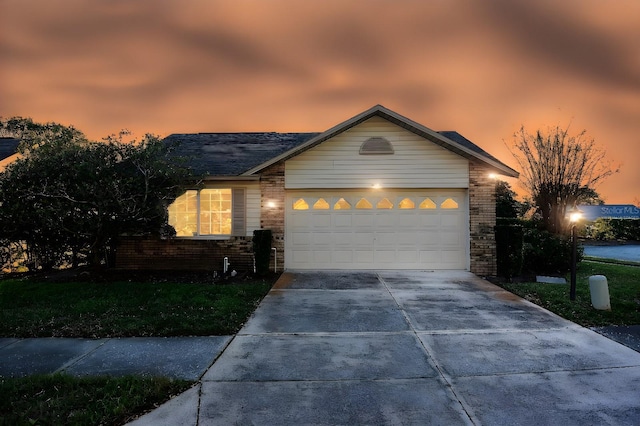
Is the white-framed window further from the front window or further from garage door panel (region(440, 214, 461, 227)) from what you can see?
garage door panel (region(440, 214, 461, 227))

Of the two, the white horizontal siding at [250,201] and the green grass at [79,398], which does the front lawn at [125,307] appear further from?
the white horizontal siding at [250,201]

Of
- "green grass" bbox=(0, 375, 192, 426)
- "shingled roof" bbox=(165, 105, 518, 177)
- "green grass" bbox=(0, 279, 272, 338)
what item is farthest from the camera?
"shingled roof" bbox=(165, 105, 518, 177)

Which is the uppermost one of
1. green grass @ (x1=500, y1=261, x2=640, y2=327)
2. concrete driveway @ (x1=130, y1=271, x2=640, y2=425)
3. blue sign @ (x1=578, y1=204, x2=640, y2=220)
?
blue sign @ (x1=578, y1=204, x2=640, y2=220)

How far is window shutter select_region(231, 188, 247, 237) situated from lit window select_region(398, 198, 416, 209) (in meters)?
4.85

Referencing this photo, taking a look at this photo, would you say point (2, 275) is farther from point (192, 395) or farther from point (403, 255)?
point (403, 255)

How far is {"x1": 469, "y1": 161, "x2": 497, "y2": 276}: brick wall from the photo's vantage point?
458 inches

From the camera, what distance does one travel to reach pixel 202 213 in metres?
12.3

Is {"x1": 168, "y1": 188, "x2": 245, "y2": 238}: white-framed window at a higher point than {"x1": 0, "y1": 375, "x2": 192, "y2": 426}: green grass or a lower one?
higher

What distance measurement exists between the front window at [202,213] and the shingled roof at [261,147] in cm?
74

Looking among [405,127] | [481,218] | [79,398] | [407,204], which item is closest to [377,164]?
[405,127]

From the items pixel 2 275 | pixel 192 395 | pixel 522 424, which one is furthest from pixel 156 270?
pixel 522 424

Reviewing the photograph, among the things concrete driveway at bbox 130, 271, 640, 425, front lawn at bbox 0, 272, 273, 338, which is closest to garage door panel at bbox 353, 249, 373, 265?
front lawn at bbox 0, 272, 273, 338

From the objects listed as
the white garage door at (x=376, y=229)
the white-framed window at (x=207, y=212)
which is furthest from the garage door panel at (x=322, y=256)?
the white-framed window at (x=207, y=212)

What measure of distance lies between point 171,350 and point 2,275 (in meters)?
9.68
